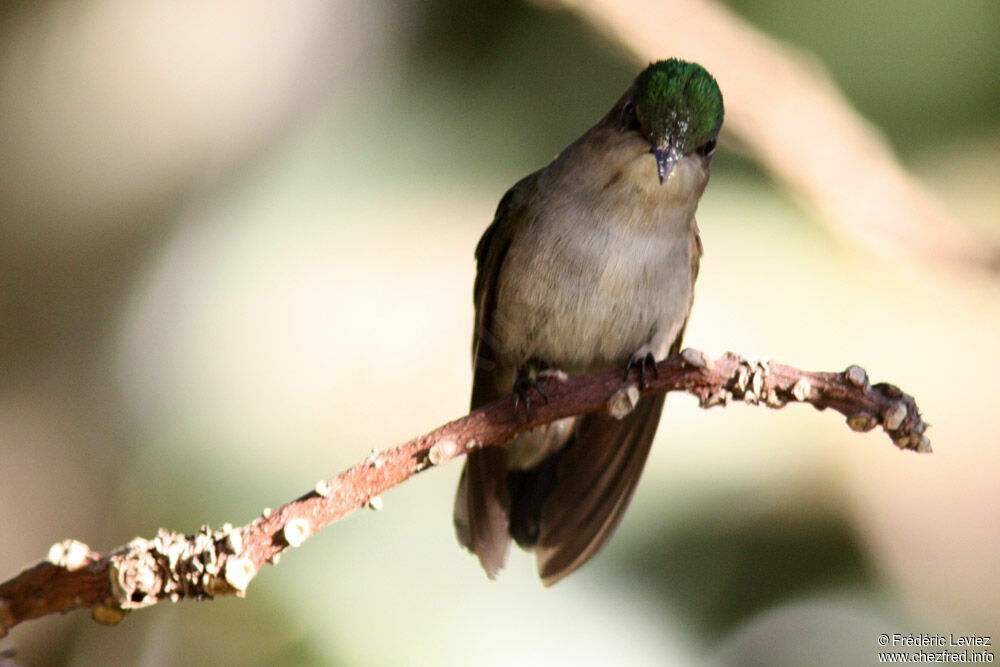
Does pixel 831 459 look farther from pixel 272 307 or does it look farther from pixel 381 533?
pixel 272 307

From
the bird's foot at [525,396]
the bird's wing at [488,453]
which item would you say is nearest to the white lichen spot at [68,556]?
the bird's foot at [525,396]

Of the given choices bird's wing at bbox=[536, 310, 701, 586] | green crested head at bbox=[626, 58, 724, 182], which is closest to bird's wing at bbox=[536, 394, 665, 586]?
bird's wing at bbox=[536, 310, 701, 586]

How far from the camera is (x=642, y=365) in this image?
1814mm

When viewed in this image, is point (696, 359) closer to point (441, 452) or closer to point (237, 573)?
point (441, 452)

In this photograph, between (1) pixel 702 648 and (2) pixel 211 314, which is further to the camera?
(2) pixel 211 314

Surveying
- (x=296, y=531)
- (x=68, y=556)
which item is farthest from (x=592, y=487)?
(x=68, y=556)

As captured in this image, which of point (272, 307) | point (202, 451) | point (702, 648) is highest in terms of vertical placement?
point (272, 307)

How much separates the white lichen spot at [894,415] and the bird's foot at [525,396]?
0.52 meters

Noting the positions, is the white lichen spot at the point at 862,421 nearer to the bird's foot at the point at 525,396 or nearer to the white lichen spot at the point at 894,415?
the white lichen spot at the point at 894,415

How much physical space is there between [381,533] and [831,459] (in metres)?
1.34

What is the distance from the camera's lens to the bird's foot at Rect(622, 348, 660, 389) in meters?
1.58

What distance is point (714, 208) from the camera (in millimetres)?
3057

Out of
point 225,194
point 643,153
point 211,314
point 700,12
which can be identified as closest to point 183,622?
point 211,314

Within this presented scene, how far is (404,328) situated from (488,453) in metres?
0.80
